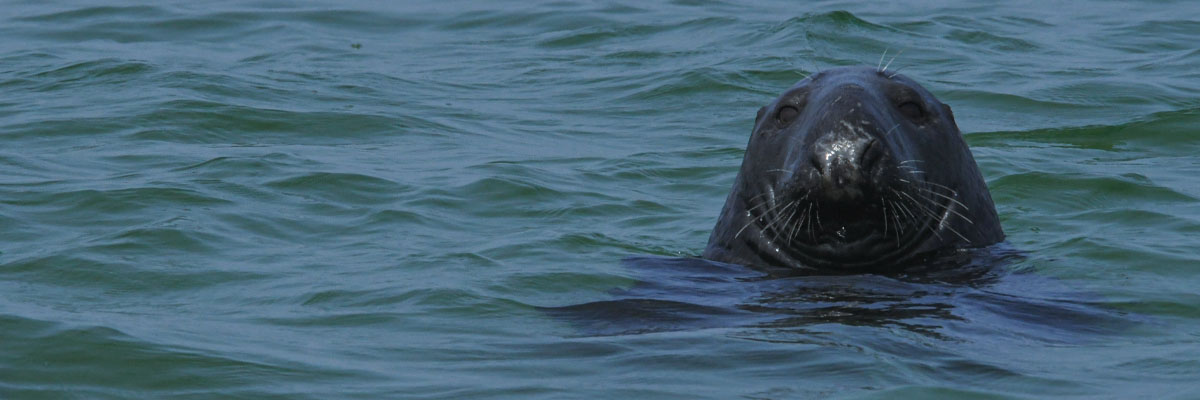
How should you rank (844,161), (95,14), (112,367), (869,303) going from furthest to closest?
1. (95,14)
2. (844,161)
3. (869,303)
4. (112,367)

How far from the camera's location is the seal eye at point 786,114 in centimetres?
725

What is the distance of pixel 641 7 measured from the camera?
18.9m

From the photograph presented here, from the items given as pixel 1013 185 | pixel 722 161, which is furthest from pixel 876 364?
pixel 722 161

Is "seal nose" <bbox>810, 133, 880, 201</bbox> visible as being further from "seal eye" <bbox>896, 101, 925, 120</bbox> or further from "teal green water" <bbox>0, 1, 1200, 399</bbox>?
"seal eye" <bbox>896, 101, 925, 120</bbox>

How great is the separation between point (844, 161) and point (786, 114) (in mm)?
736

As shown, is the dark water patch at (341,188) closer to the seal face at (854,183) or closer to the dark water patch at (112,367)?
the seal face at (854,183)

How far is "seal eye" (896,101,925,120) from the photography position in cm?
718

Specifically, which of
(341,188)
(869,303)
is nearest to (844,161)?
(869,303)

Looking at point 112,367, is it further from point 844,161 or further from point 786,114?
point 786,114

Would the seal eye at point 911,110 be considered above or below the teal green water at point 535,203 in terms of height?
above

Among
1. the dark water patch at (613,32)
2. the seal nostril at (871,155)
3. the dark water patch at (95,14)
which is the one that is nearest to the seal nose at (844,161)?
the seal nostril at (871,155)

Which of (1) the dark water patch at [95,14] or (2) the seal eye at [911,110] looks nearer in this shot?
(2) the seal eye at [911,110]

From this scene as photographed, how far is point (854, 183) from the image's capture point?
6.64 meters

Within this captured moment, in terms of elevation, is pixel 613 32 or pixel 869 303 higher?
pixel 613 32
